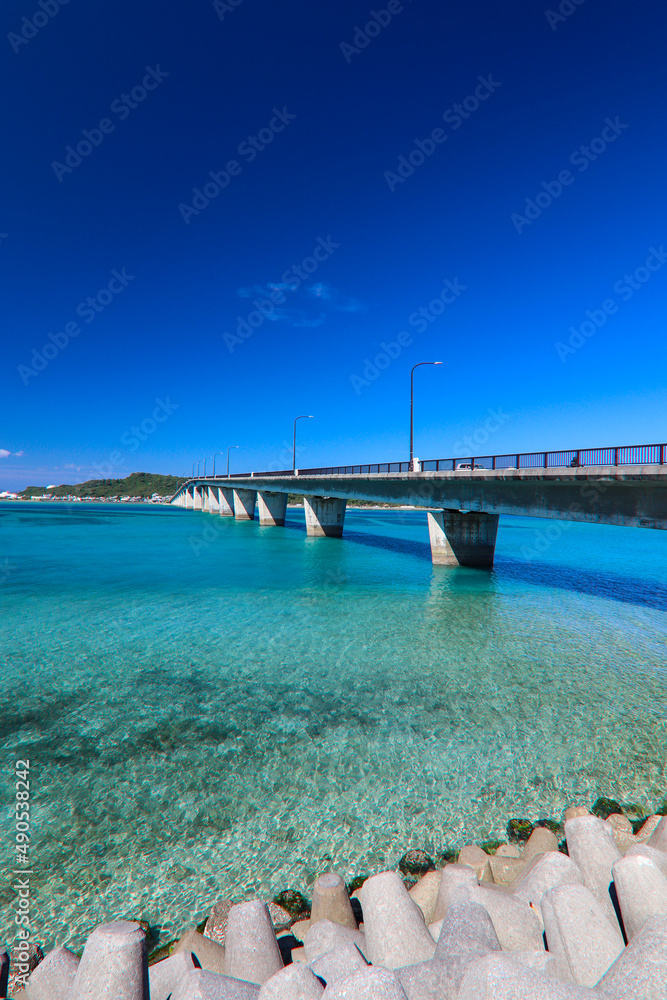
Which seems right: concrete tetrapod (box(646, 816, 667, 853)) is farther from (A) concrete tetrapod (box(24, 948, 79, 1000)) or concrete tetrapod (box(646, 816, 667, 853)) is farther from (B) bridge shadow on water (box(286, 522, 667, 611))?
(B) bridge shadow on water (box(286, 522, 667, 611))

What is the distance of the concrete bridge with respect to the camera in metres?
17.5

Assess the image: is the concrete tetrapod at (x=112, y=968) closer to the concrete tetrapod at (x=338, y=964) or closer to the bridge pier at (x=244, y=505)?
the concrete tetrapod at (x=338, y=964)

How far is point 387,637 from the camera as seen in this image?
1553 centimetres

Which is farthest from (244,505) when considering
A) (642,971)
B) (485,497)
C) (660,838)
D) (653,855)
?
(642,971)

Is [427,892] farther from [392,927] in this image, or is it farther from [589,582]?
[589,582]

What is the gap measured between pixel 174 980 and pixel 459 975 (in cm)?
220

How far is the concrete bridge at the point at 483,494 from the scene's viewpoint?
17.5m

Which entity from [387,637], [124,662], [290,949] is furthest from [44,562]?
[290,949]

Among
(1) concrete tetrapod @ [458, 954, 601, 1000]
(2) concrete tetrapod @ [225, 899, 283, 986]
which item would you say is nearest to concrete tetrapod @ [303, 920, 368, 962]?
(2) concrete tetrapod @ [225, 899, 283, 986]

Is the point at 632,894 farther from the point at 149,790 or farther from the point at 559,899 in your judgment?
the point at 149,790

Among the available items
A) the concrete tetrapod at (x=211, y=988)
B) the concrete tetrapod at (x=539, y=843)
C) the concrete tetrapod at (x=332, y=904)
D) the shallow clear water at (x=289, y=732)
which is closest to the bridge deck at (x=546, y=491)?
the shallow clear water at (x=289, y=732)

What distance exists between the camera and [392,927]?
388cm

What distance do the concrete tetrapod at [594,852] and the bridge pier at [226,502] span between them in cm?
10086

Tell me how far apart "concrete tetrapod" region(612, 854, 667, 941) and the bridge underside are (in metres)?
15.6
